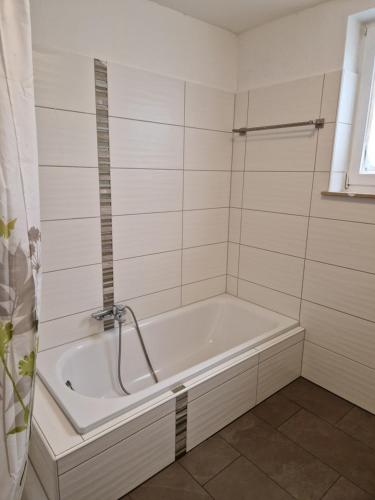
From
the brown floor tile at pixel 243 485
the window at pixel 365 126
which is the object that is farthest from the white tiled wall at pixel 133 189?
the brown floor tile at pixel 243 485

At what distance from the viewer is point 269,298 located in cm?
235

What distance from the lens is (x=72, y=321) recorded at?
1871 millimetres

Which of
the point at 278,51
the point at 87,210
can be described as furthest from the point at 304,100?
the point at 87,210

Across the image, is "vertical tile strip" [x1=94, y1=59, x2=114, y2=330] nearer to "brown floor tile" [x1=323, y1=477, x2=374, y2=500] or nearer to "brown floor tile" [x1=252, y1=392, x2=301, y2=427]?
"brown floor tile" [x1=252, y1=392, x2=301, y2=427]

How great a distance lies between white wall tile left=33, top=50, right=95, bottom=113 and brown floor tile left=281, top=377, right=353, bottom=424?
2.01 m

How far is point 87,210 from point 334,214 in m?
1.38

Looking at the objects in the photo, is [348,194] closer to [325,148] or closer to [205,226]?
[325,148]

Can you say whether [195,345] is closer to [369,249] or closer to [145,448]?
[145,448]

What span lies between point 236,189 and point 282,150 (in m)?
0.44

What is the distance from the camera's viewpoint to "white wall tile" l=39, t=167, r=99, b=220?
1.64m

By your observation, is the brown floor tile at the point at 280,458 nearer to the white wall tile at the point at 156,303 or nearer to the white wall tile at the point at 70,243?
the white wall tile at the point at 156,303

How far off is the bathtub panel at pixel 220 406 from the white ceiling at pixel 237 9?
2014 mm

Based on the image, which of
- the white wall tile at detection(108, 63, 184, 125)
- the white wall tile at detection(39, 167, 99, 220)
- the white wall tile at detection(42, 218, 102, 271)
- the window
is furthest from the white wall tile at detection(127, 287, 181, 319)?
the window

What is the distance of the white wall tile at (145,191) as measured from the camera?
190 cm
